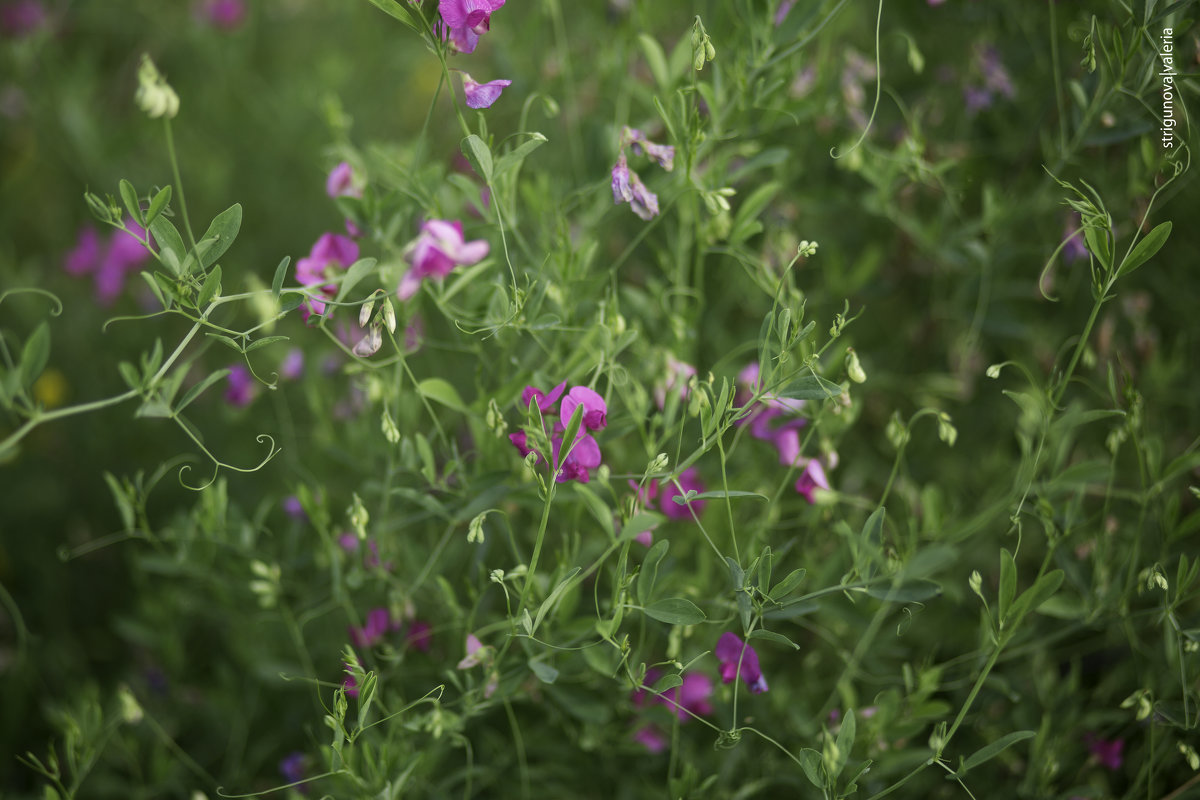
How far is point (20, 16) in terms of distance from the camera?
8.59ft

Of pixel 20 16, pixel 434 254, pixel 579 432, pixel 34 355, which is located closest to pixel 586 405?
pixel 579 432

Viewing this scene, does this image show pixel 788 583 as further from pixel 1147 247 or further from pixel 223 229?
pixel 223 229

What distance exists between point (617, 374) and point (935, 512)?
52 centimetres

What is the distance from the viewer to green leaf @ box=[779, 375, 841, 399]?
1053mm

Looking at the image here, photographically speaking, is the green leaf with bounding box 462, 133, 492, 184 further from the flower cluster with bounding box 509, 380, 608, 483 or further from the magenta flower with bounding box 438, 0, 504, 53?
the flower cluster with bounding box 509, 380, 608, 483

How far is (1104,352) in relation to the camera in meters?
1.57

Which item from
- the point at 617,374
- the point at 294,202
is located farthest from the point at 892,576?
the point at 294,202

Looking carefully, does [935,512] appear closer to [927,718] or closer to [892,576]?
[892,576]

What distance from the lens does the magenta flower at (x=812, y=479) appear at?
1.28 meters

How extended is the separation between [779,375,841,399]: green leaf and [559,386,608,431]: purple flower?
23cm

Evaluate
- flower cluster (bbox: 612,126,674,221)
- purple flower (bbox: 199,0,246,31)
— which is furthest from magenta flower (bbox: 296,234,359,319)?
purple flower (bbox: 199,0,246,31)

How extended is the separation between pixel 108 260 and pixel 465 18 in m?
1.61

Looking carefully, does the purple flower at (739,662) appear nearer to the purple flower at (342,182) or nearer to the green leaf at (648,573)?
the green leaf at (648,573)

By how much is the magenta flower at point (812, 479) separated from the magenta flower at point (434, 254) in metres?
0.57
